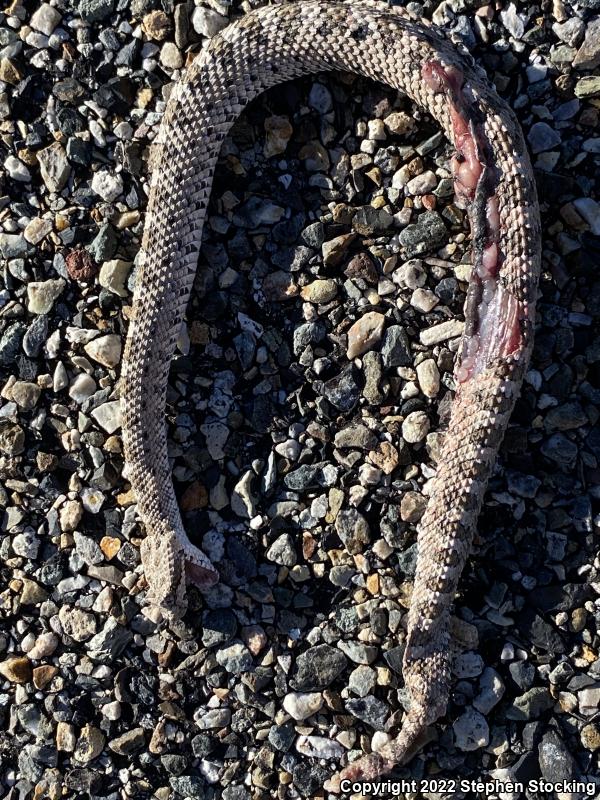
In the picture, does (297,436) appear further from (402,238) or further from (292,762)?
(292,762)

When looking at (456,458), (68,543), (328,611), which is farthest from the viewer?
(68,543)

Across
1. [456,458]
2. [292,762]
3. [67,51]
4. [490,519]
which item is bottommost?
[292,762]

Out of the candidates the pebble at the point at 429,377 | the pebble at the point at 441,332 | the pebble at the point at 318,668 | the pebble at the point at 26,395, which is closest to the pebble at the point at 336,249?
the pebble at the point at 441,332

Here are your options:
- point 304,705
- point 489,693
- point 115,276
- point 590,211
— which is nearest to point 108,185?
point 115,276

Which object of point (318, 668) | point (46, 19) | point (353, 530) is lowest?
point (318, 668)

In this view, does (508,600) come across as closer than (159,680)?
Yes

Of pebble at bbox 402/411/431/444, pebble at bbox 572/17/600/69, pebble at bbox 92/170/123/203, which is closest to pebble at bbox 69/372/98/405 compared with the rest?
pebble at bbox 92/170/123/203

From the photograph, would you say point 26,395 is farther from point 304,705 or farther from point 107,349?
point 304,705

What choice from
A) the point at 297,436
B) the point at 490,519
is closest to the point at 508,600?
the point at 490,519
